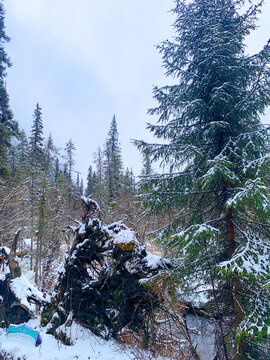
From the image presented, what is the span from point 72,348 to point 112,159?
22.2m

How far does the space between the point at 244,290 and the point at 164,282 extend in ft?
4.95

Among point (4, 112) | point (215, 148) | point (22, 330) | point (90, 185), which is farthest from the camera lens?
point (90, 185)

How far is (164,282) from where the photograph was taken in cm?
418

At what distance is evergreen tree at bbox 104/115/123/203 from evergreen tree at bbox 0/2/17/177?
11505 millimetres

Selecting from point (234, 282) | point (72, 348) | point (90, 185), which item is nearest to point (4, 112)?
point (72, 348)

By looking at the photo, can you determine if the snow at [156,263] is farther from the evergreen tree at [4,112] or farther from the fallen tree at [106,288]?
the evergreen tree at [4,112]

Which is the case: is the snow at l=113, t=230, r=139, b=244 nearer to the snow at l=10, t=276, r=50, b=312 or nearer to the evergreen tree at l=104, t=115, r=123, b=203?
the snow at l=10, t=276, r=50, b=312

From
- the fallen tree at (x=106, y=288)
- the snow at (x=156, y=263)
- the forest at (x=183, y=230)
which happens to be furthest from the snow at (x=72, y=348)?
the snow at (x=156, y=263)

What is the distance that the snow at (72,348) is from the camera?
139 inches

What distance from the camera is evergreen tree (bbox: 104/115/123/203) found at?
75.1 ft

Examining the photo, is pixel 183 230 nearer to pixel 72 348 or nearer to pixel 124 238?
pixel 124 238

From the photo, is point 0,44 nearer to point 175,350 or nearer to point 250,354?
point 175,350

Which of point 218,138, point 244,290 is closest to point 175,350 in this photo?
point 244,290

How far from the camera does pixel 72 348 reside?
390cm
